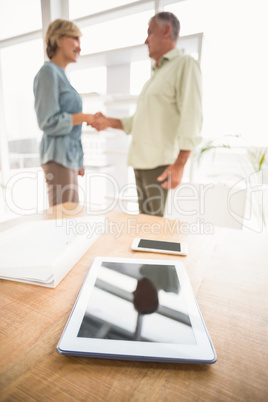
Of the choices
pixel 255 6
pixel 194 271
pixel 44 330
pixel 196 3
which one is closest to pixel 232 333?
pixel 194 271

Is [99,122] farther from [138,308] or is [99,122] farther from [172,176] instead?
[138,308]

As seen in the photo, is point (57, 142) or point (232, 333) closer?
point (232, 333)

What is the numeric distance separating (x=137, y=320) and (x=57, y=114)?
1.25 meters

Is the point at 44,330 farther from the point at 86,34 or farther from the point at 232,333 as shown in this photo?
the point at 86,34

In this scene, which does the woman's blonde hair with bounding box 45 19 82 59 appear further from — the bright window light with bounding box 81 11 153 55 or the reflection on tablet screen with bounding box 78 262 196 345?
the reflection on tablet screen with bounding box 78 262 196 345

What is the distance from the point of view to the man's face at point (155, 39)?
4.23 ft

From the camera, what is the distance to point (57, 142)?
134 cm

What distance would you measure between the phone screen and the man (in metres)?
0.62

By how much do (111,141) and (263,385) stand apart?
241cm

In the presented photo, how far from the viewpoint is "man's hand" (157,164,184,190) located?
1.22 meters

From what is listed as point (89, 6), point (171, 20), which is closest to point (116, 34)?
point (89, 6)

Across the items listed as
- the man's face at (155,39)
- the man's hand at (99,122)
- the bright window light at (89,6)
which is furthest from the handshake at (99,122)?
the bright window light at (89,6)

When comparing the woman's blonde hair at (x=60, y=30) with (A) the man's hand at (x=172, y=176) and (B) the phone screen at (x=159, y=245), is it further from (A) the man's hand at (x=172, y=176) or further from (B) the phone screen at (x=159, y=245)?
(B) the phone screen at (x=159, y=245)

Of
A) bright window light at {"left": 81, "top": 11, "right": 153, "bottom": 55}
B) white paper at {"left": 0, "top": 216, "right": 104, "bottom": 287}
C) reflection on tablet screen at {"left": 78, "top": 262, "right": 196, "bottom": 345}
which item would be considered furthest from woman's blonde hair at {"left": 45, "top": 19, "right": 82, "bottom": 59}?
reflection on tablet screen at {"left": 78, "top": 262, "right": 196, "bottom": 345}
